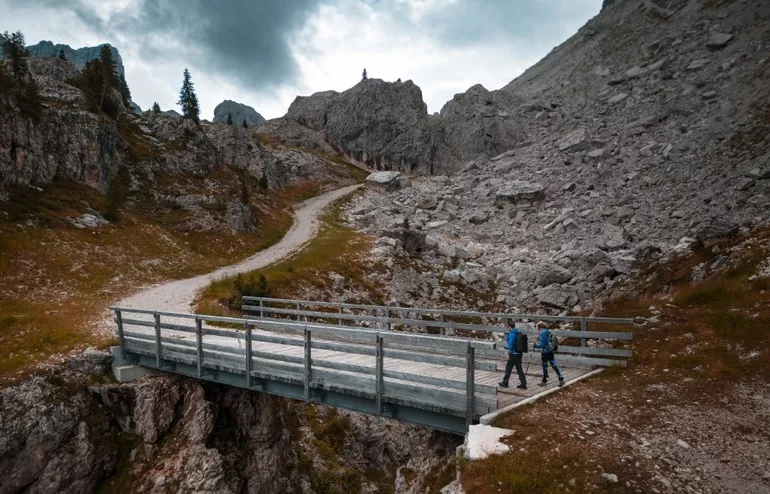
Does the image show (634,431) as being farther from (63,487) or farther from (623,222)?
(623,222)

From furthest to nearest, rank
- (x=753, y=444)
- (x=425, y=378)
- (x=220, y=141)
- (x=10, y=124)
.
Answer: (x=220, y=141), (x=10, y=124), (x=425, y=378), (x=753, y=444)

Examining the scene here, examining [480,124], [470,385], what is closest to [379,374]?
[470,385]

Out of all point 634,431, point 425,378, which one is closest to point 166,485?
point 425,378

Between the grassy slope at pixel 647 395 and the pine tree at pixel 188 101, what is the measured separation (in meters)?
89.3

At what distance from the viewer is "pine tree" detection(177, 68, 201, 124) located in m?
88.3

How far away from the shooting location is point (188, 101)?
292 feet

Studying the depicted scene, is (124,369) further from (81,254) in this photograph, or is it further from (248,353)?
(81,254)

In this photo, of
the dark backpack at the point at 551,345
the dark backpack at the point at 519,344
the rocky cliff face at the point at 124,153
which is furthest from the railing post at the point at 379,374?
the rocky cliff face at the point at 124,153

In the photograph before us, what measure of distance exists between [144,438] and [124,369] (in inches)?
115

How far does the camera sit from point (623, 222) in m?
40.8

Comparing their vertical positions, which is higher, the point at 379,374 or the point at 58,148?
the point at 58,148

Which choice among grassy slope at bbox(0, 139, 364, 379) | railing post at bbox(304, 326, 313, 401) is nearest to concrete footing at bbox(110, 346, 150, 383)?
grassy slope at bbox(0, 139, 364, 379)

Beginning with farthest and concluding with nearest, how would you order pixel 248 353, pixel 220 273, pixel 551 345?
pixel 220 273, pixel 248 353, pixel 551 345

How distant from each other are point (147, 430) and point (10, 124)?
36.3 metres
